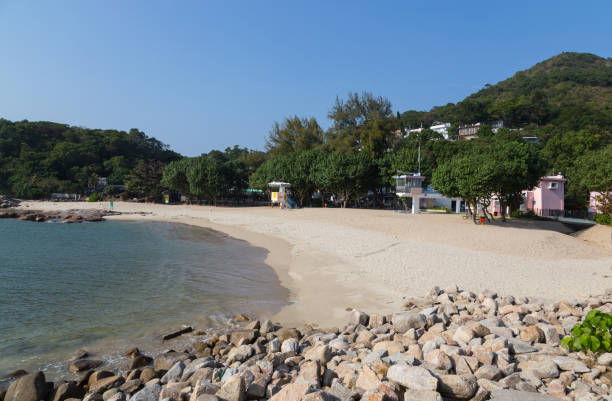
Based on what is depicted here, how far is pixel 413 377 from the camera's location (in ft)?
14.9

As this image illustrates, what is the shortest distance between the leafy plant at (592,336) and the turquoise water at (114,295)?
7.12m

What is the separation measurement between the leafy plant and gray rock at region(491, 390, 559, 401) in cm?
189

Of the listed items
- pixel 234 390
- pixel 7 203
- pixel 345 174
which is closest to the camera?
pixel 234 390

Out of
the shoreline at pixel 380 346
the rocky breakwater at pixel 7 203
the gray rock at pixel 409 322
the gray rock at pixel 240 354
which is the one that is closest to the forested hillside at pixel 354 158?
the rocky breakwater at pixel 7 203

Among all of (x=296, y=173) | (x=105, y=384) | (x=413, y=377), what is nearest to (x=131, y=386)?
(x=105, y=384)

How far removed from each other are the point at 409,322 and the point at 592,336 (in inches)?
119

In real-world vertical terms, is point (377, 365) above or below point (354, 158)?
below

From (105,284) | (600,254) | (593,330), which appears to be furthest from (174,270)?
(600,254)

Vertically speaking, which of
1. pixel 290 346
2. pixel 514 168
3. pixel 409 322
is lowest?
pixel 290 346

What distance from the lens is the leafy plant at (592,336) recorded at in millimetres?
5556

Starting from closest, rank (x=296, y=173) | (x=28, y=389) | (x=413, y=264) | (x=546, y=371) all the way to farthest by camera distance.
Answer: (x=546, y=371)
(x=28, y=389)
(x=413, y=264)
(x=296, y=173)

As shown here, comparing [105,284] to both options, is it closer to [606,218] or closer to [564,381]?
[564,381]

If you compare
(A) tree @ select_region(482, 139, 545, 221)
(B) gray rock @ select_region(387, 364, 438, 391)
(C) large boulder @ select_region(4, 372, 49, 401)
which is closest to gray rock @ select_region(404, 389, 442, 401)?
(B) gray rock @ select_region(387, 364, 438, 391)

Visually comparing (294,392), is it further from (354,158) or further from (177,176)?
(177,176)
